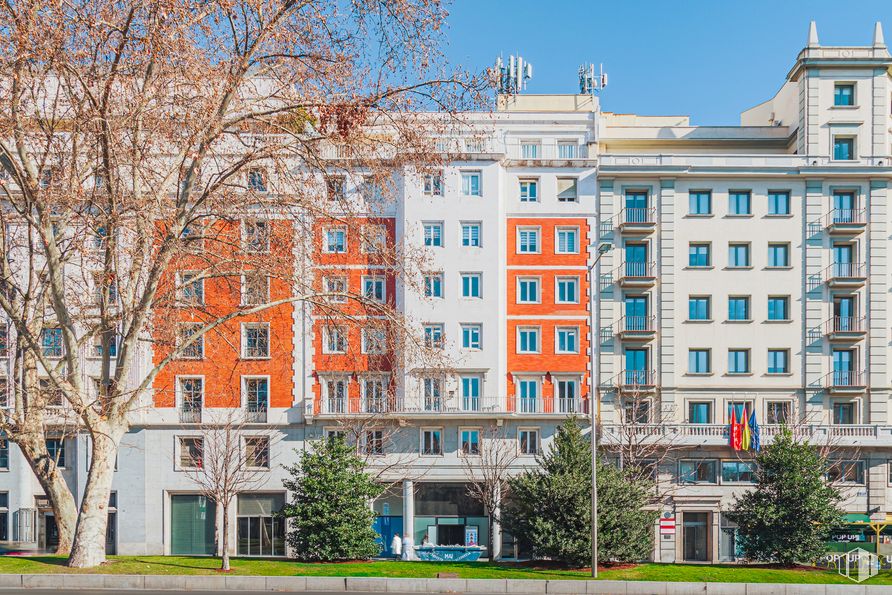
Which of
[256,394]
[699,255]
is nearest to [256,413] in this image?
[256,394]

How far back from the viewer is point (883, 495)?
141 ft

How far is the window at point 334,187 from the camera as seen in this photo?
1973 centimetres

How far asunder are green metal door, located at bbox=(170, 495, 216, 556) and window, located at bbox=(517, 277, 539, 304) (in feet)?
60.0

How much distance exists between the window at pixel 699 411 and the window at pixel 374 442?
15.7 metres

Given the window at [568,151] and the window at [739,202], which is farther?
the window at [739,202]

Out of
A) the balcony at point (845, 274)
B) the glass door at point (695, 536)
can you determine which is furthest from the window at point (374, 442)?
the balcony at point (845, 274)

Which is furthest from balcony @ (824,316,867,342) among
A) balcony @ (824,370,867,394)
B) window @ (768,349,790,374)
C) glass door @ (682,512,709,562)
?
glass door @ (682,512,709,562)

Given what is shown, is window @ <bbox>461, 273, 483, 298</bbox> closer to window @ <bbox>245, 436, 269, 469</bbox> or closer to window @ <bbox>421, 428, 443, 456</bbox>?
window @ <bbox>421, 428, 443, 456</bbox>

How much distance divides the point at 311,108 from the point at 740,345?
107 ft

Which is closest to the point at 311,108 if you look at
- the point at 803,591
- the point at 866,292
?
the point at 803,591

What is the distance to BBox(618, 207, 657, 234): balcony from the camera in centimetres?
4538

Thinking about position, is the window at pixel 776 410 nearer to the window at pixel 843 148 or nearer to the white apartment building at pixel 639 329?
the white apartment building at pixel 639 329

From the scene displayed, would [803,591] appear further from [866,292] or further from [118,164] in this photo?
[866,292]

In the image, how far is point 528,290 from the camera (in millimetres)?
44906
